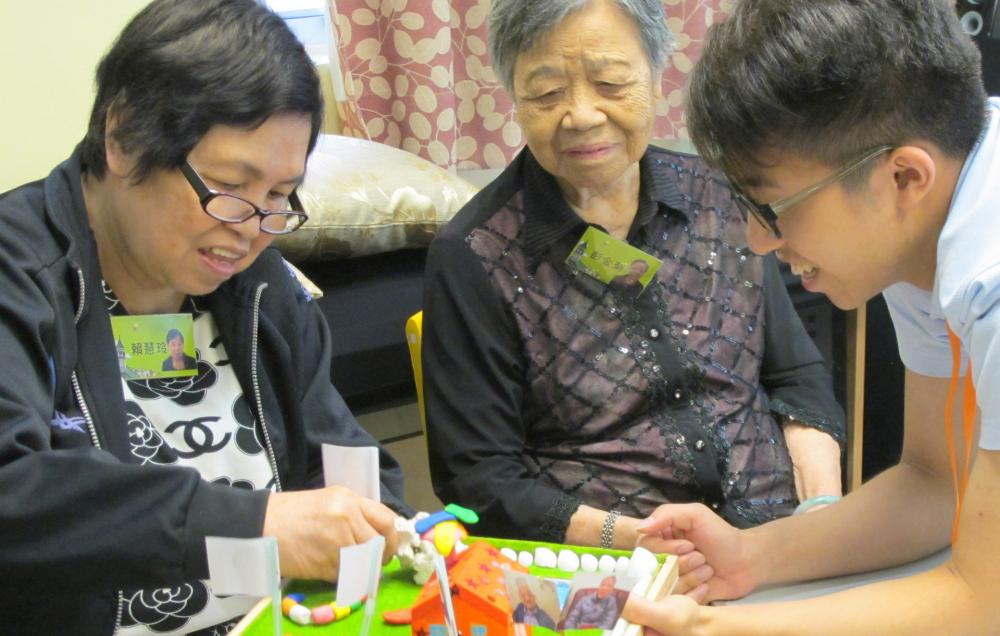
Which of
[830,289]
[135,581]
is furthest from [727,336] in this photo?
[135,581]

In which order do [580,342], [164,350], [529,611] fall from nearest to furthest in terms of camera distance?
[529,611] → [164,350] → [580,342]

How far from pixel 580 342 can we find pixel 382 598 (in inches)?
24.9

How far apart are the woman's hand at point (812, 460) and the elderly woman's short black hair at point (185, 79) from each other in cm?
97

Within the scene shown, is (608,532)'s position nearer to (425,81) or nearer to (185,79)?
(185,79)

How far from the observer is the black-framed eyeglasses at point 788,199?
977mm

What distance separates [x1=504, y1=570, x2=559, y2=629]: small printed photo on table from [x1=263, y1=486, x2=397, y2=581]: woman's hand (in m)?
0.23

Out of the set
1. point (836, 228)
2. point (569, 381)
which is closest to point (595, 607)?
point (836, 228)

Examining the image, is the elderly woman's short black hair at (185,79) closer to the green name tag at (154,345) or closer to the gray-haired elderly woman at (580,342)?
the green name tag at (154,345)

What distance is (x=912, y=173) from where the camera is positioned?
3.19ft

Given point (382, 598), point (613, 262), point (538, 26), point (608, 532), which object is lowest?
point (608, 532)

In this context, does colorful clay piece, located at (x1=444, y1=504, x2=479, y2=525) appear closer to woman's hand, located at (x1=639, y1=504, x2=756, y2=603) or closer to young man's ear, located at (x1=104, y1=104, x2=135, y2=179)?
woman's hand, located at (x1=639, y1=504, x2=756, y2=603)

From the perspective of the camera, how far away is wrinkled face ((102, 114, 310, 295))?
127 centimetres

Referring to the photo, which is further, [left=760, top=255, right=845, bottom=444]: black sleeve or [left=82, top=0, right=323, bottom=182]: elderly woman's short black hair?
[left=760, top=255, right=845, bottom=444]: black sleeve

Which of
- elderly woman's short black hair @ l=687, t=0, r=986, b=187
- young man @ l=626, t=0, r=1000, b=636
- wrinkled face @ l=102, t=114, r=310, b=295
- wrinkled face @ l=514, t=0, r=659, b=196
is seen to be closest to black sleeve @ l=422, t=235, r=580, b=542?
wrinkled face @ l=514, t=0, r=659, b=196
